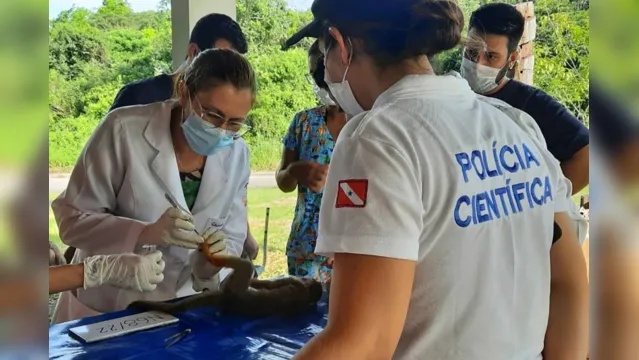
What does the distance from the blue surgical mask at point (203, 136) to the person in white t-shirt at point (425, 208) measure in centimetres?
106

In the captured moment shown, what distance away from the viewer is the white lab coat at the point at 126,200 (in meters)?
1.87

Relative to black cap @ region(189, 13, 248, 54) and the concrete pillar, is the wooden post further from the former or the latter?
black cap @ region(189, 13, 248, 54)

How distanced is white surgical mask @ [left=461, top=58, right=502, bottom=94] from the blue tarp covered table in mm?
1370

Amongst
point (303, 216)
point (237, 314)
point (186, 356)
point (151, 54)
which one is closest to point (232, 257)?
point (237, 314)

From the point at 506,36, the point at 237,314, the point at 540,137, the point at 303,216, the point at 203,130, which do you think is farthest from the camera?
the point at 303,216

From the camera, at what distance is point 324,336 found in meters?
0.74

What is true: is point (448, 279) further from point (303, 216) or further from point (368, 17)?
point (303, 216)

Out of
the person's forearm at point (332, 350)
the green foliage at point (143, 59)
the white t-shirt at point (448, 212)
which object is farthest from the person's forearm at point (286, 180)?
the green foliage at point (143, 59)

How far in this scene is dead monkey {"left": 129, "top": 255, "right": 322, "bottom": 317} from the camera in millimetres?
1681

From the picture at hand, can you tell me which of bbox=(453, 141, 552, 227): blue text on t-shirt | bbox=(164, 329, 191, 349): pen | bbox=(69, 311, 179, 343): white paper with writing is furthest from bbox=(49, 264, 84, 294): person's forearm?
bbox=(453, 141, 552, 227): blue text on t-shirt

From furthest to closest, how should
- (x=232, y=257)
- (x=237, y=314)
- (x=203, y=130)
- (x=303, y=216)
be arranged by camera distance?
(x=303, y=216), (x=203, y=130), (x=232, y=257), (x=237, y=314)

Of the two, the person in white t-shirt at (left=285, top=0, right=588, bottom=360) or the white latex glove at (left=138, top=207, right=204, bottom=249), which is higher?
the person in white t-shirt at (left=285, top=0, right=588, bottom=360)

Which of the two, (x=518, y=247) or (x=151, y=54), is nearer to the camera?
(x=518, y=247)

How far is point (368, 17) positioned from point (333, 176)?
261 mm
